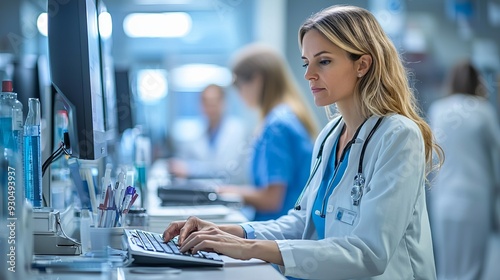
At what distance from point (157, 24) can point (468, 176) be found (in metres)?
5.35

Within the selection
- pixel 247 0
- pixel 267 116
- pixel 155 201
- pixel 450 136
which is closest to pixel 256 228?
pixel 155 201

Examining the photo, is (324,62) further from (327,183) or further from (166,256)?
(166,256)

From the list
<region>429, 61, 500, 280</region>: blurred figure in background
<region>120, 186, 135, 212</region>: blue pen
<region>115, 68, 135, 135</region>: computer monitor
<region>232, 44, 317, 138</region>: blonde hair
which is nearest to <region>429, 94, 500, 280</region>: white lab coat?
<region>429, 61, 500, 280</region>: blurred figure in background

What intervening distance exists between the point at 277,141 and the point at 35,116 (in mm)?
1539

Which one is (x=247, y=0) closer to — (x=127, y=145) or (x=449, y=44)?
(x=449, y=44)

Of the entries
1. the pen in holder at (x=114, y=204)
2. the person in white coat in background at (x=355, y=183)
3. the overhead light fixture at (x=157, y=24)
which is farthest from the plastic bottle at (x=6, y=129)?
the overhead light fixture at (x=157, y=24)

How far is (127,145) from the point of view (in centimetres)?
337

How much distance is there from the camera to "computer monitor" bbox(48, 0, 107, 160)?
146cm

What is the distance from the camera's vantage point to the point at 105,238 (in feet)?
4.89

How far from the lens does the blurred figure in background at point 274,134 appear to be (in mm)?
2963

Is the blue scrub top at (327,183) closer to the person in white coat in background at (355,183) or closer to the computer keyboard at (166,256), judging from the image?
the person in white coat in background at (355,183)

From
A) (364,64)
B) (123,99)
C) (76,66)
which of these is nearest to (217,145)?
(123,99)

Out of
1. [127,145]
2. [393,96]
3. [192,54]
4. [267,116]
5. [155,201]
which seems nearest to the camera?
[393,96]

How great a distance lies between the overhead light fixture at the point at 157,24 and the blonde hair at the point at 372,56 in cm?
640
